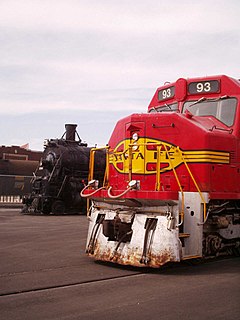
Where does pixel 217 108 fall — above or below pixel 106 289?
above

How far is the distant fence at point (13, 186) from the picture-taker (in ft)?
96.1

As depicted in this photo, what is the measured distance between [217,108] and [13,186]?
2320 centimetres

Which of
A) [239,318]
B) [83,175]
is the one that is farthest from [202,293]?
[83,175]

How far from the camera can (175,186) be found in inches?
305

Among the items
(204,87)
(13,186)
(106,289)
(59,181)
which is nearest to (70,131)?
(59,181)

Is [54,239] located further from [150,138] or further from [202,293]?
[202,293]

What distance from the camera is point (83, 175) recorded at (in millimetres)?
22156

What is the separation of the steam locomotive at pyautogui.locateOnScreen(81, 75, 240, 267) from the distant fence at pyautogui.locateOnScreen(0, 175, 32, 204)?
2178 centimetres

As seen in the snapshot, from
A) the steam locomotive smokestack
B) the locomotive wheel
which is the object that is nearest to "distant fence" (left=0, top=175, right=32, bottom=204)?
the steam locomotive smokestack

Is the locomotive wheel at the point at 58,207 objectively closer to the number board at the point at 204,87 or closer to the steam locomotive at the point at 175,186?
the steam locomotive at the point at 175,186

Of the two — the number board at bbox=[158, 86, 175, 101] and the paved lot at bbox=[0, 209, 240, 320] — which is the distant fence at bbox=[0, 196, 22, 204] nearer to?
the paved lot at bbox=[0, 209, 240, 320]

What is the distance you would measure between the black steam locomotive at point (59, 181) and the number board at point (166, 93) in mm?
12303

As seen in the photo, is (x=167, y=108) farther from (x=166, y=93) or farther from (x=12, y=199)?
(x=12, y=199)

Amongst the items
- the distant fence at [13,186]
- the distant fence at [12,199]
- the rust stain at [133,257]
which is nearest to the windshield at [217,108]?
the rust stain at [133,257]
